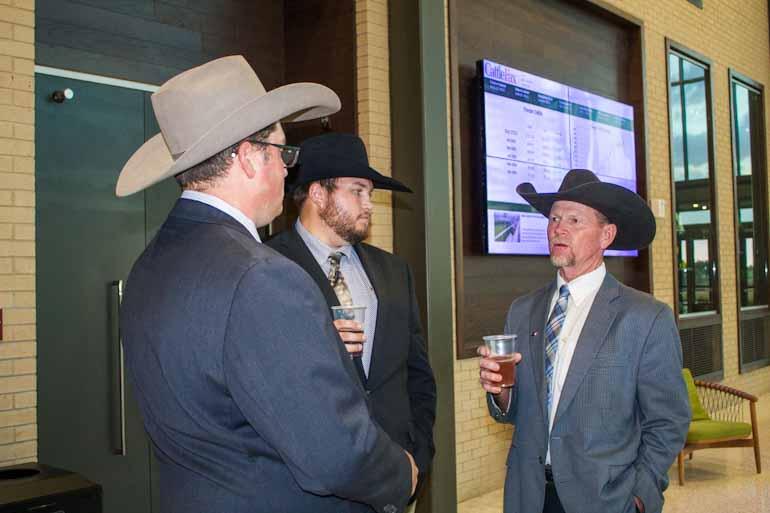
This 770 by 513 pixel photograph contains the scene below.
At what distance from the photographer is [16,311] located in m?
3.02

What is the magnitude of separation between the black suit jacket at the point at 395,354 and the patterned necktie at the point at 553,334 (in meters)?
0.50

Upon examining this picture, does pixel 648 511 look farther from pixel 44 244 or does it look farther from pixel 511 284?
pixel 511 284

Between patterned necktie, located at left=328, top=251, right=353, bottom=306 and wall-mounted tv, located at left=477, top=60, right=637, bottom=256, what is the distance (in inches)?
111

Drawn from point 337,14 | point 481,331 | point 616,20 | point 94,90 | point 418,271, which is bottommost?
point 481,331

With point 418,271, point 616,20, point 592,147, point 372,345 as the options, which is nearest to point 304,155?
point 372,345

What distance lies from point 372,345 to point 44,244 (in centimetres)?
198

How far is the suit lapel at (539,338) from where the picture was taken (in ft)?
7.51

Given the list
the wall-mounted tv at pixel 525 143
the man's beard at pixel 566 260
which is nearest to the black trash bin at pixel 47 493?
the man's beard at pixel 566 260

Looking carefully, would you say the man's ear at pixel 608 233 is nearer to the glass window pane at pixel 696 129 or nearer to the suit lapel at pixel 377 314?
the suit lapel at pixel 377 314

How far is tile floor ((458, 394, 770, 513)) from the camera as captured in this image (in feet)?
15.9

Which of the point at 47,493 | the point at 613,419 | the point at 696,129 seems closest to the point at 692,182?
the point at 696,129

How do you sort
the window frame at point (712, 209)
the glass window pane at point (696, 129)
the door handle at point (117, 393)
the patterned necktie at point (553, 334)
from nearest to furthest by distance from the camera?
the patterned necktie at point (553, 334) < the door handle at point (117, 393) < the window frame at point (712, 209) < the glass window pane at point (696, 129)

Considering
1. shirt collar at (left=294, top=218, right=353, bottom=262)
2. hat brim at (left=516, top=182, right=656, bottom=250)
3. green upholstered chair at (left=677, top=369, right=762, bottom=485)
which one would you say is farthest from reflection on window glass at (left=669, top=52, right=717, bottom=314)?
shirt collar at (left=294, top=218, right=353, bottom=262)

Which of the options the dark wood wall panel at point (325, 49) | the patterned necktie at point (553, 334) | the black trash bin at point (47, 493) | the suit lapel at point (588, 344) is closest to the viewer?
the suit lapel at point (588, 344)
